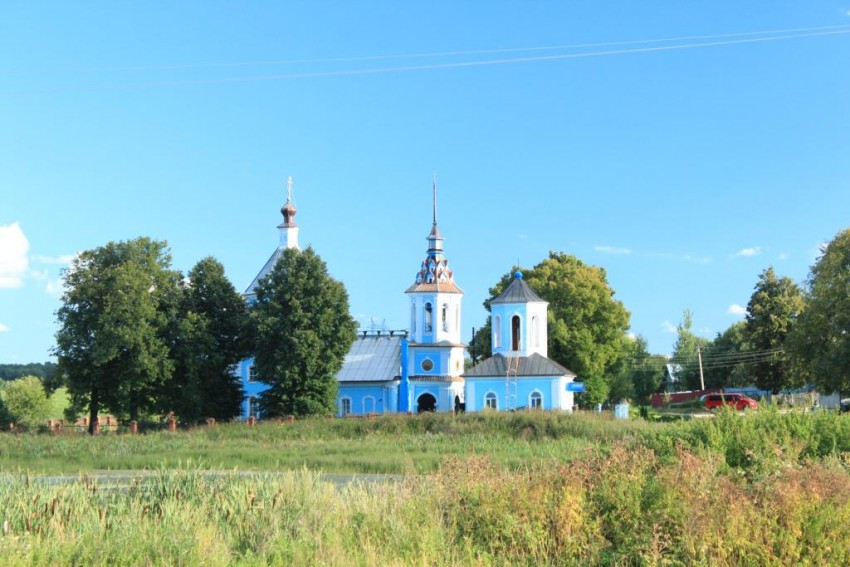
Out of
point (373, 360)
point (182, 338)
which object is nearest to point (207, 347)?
point (182, 338)

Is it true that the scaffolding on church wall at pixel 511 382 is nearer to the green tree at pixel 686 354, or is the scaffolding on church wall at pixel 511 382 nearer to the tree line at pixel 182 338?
the tree line at pixel 182 338

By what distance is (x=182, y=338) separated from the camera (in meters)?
50.2

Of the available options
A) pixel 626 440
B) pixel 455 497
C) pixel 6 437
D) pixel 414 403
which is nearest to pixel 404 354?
pixel 414 403

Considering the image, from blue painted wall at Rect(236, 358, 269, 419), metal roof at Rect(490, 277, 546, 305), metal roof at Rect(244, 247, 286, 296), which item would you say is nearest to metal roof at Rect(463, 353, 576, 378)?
metal roof at Rect(490, 277, 546, 305)

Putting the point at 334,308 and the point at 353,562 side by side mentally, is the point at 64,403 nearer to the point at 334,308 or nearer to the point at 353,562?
the point at 334,308

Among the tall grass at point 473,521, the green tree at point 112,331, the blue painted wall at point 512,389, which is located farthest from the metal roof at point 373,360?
the tall grass at point 473,521

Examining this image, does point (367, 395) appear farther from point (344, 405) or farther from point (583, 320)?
point (583, 320)

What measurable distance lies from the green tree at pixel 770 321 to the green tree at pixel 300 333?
3268 cm

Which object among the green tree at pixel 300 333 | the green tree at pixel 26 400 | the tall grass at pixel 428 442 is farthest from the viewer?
the green tree at pixel 26 400

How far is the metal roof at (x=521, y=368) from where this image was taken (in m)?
55.1

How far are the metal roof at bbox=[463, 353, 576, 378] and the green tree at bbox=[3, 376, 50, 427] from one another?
4538 cm

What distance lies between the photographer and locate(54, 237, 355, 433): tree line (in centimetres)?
4869

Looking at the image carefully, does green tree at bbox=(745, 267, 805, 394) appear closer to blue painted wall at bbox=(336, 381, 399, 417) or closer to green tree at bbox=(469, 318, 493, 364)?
green tree at bbox=(469, 318, 493, 364)

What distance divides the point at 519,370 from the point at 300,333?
1366 centimetres
